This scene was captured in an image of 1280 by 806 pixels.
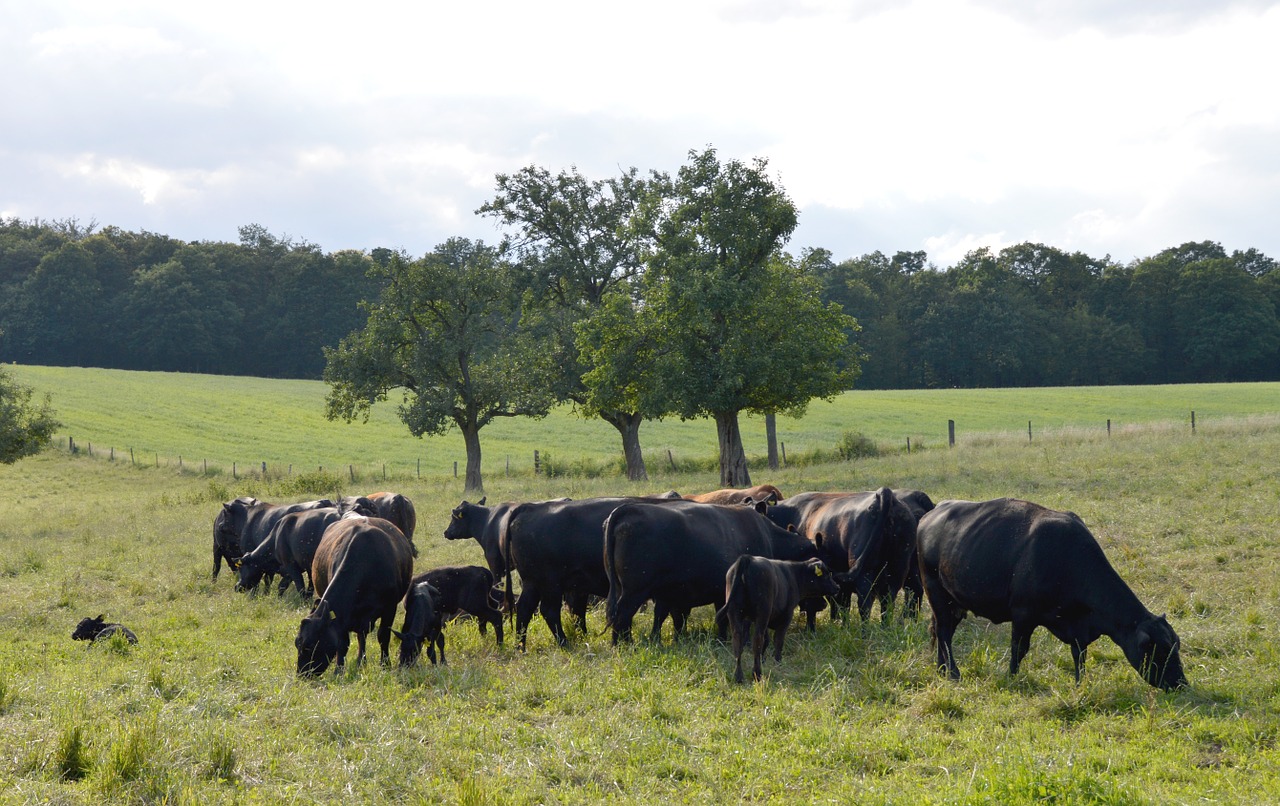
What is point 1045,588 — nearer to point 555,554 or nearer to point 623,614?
point 623,614

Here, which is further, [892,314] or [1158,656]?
[892,314]

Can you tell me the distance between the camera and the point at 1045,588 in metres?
8.72

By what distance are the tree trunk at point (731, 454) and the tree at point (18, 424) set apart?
22.8 meters

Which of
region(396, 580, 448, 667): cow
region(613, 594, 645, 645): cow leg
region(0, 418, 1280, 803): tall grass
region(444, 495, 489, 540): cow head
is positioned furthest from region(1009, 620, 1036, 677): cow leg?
region(444, 495, 489, 540): cow head

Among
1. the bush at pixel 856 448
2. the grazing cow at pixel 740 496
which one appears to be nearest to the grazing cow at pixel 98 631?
the grazing cow at pixel 740 496

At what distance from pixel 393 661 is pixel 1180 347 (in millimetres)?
93400

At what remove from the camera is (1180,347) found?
291 ft

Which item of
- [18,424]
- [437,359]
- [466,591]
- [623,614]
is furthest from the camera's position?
[437,359]

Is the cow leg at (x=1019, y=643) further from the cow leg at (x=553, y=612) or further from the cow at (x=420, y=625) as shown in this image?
the cow at (x=420, y=625)

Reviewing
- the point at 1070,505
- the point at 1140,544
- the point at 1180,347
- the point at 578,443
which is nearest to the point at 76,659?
the point at 1140,544

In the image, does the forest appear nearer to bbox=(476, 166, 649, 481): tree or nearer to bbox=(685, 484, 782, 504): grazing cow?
bbox=(476, 166, 649, 481): tree

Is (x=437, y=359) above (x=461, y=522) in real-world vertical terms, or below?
above

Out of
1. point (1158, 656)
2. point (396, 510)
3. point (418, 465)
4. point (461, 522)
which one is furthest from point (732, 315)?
point (1158, 656)

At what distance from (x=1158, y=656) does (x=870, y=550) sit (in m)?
3.51
